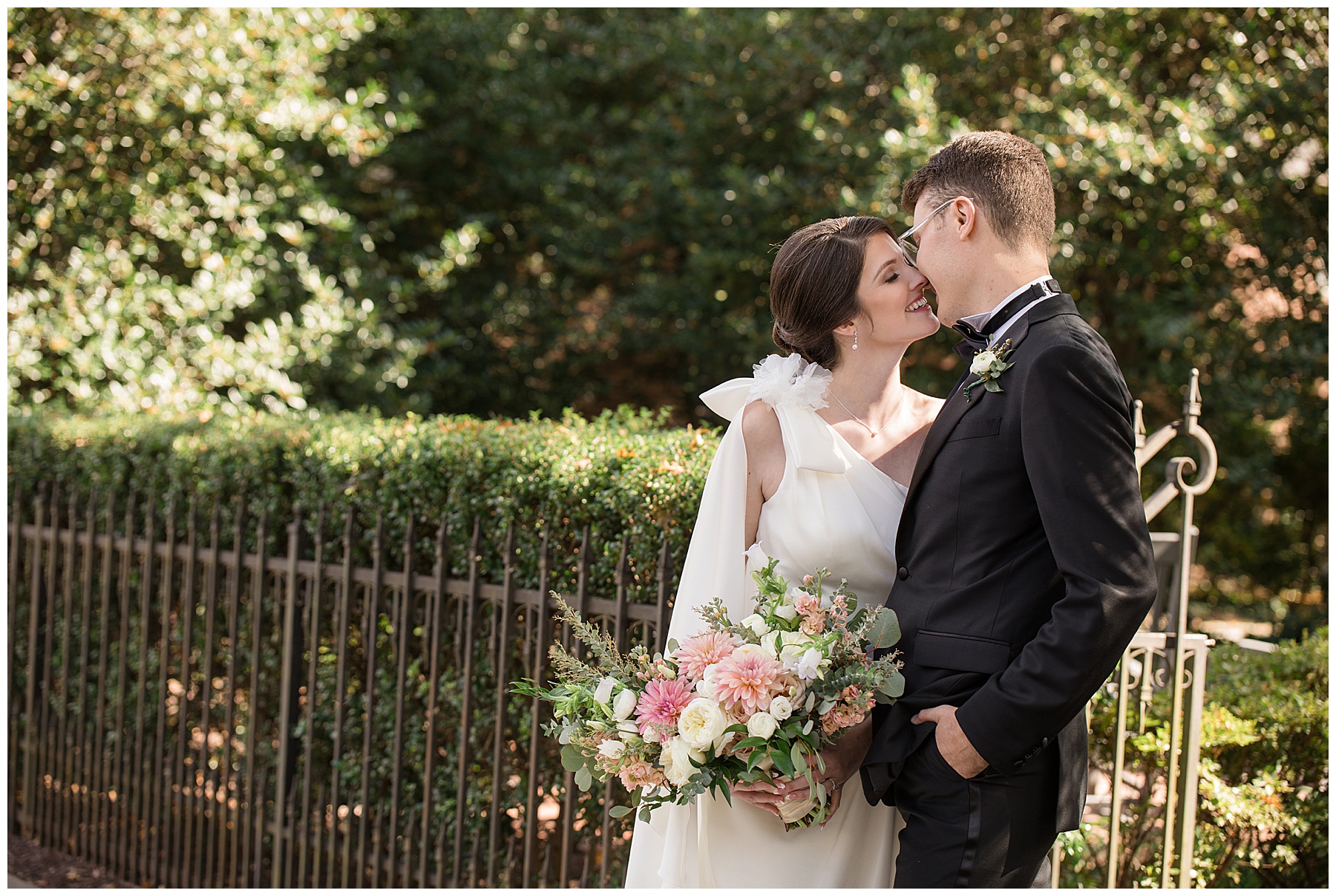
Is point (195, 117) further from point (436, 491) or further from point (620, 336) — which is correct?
point (436, 491)

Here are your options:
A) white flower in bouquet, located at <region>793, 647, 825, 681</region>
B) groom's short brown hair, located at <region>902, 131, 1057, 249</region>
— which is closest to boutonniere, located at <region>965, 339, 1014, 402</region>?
groom's short brown hair, located at <region>902, 131, 1057, 249</region>

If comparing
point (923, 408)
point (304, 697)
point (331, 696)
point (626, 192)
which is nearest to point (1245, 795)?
point (923, 408)

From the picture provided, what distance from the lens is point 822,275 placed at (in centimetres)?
260

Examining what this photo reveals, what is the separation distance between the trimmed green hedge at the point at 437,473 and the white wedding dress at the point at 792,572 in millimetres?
667

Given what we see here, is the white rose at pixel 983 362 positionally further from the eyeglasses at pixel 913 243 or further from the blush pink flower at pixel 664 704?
the blush pink flower at pixel 664 704

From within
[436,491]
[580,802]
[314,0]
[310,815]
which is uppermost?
[314,0]

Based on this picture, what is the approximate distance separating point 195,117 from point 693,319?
418 centimetres

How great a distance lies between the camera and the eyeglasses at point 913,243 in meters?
2.22

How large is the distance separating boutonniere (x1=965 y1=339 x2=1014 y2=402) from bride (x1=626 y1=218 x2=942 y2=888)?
48cm

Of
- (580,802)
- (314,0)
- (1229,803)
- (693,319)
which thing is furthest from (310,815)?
A: (314,0)

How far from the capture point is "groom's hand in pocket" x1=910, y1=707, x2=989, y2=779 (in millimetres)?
1958

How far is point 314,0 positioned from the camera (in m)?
7.97

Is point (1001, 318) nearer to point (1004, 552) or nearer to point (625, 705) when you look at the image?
point (1004, 552)

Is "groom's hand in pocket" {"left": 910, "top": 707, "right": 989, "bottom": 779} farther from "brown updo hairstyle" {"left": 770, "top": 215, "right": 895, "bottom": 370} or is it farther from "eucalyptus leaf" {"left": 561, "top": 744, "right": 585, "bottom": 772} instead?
"brown updo hairstyle" {"left": 770, "top": 215, "right": 895, "bottom": 370}
